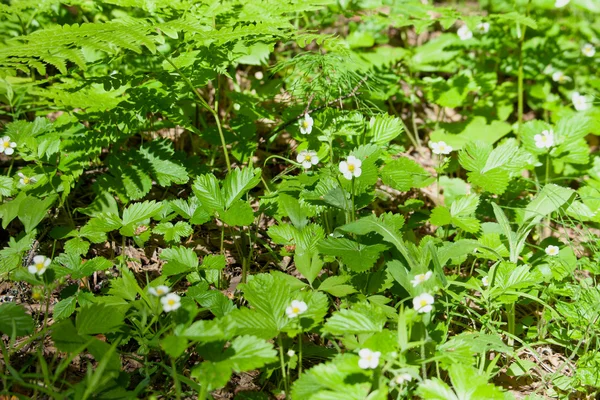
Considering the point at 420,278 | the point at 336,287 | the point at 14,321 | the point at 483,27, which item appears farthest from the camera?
the point at 483,27

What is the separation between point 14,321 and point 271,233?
2.98ft

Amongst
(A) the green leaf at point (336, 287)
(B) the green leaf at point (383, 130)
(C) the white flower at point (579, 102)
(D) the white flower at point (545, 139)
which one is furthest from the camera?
(C) the white flower at point (579, 102)

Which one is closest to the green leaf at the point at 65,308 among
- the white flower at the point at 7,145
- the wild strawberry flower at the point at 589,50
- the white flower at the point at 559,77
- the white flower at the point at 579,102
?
the white flower at the point at 7,145

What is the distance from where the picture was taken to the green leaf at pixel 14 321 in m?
1.63

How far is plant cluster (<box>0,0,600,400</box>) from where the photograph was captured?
165cm

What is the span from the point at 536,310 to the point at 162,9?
2.09 m

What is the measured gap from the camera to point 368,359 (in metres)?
1.52

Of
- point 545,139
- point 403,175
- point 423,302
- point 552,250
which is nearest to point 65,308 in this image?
point 423,302

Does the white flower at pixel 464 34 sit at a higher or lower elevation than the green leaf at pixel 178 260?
higher

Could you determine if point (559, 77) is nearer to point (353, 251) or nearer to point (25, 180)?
point (353, 251)

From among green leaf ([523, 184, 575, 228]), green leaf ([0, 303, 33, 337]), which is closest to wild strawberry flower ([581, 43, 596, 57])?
green leaf ([523, 184, 575, 228])

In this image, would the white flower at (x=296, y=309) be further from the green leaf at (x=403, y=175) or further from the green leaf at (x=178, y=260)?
the green leaf at (x=403, y=175)

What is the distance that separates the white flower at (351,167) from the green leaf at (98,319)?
2.95 ft

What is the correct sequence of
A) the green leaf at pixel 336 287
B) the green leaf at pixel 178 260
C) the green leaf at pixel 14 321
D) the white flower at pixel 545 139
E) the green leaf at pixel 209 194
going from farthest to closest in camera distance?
the white flower at pixel 545 139 → the green leaf at pixel 209 194 → the green leaf at pixel 178 260 → the green leaf at pixel 336 287 → the green leaf at pixel 14 321
